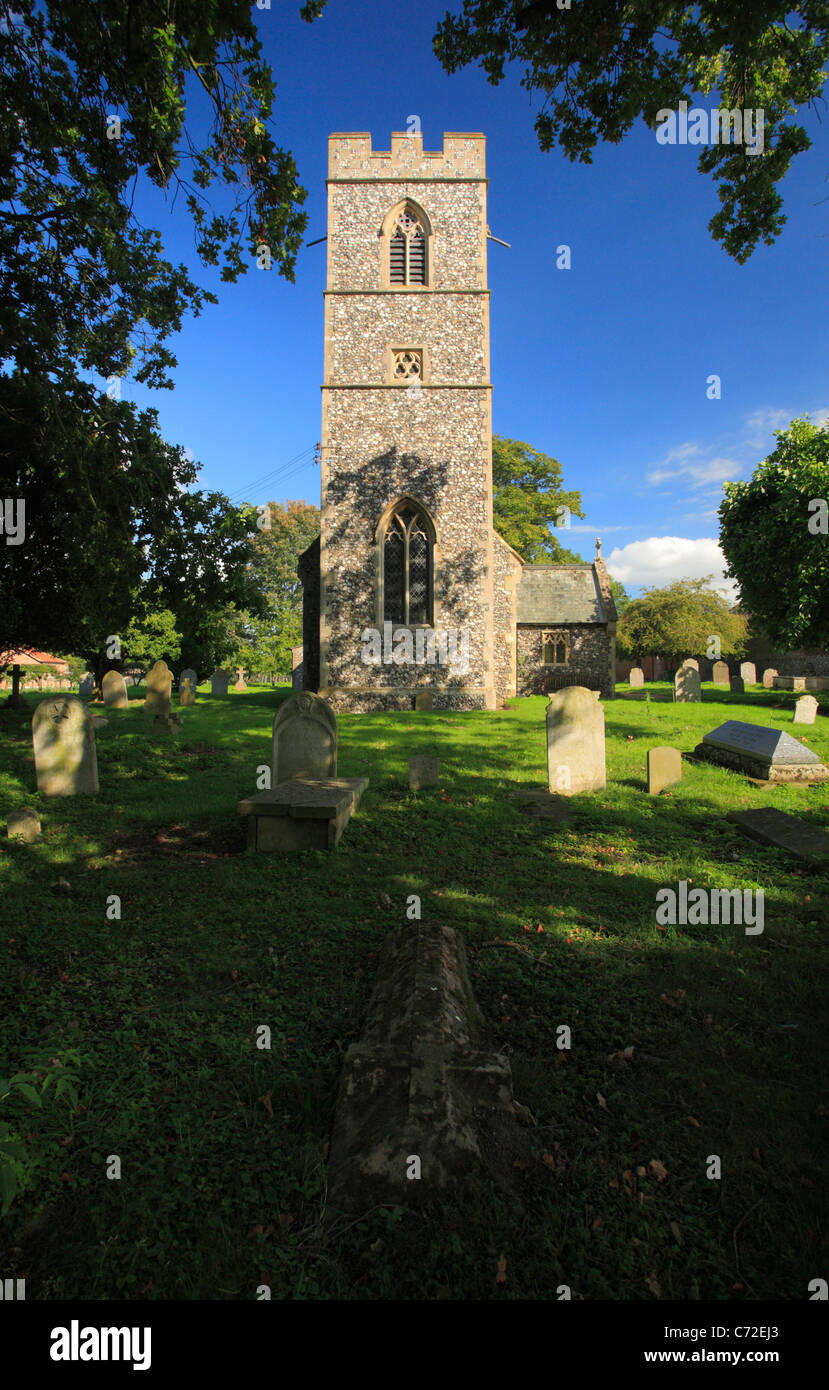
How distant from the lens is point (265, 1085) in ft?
8.69

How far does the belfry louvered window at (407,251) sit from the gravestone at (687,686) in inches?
553

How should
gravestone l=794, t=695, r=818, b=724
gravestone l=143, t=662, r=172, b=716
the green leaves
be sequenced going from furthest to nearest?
1. gravestone l=143, t=662, r=172, b=716
2. gravestone l=794, t=695, r=818, b=724
3. the green leaves

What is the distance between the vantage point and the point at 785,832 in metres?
5.80

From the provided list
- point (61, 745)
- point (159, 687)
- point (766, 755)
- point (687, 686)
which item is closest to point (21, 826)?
point (61, 745)

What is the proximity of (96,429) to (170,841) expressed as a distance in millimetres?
5802

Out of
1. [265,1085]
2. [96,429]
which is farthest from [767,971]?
[96,429]

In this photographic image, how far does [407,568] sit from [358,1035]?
50.6ft

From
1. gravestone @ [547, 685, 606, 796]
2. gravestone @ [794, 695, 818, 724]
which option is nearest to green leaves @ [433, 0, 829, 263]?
gravestone @ [547, 685, 606, 796]

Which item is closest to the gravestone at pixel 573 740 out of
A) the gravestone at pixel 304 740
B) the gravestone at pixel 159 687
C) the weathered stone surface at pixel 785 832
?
the weathered stone surface at pixel 785 832

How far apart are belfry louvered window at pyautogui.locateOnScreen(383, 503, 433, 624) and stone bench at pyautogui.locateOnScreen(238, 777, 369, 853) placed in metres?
12.2

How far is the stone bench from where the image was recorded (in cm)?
557

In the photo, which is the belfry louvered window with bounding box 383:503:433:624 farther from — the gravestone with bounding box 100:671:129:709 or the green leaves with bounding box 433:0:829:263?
the green leaves with bounding box 433:0:829:263

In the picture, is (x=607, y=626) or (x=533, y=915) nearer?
(x=533, y=915)
